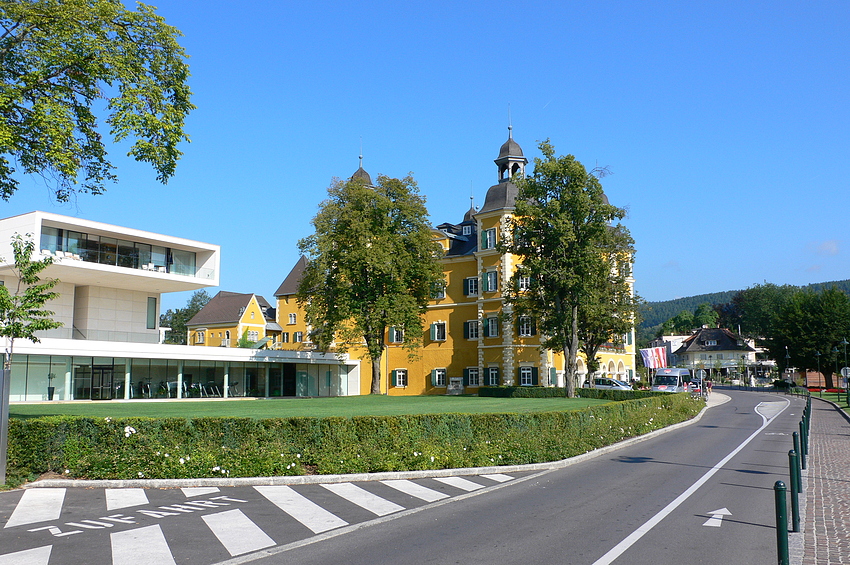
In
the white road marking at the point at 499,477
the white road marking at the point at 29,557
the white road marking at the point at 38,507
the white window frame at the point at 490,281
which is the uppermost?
Answer: the white window frame at the point at 490,281

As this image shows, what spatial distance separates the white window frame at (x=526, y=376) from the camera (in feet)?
181

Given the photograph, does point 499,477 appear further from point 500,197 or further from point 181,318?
point 181,318

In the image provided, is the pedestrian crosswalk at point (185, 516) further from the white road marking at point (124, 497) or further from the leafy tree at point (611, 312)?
the leafy tree at point (611, 312)

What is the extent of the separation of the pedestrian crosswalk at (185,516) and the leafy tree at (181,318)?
372ft

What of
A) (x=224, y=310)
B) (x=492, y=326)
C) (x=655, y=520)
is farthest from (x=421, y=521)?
(x=224, y=310)

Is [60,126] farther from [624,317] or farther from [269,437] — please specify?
[624,317]

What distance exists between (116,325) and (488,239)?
2888 centimetres

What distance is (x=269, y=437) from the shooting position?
49.2 feet

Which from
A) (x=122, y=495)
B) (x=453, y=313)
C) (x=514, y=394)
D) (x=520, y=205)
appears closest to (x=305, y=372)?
(x=453, y=313)

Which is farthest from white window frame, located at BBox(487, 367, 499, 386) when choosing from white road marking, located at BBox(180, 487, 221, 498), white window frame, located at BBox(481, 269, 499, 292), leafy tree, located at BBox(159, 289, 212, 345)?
leafy tree, located at BBox(159, 289, 212, 345)

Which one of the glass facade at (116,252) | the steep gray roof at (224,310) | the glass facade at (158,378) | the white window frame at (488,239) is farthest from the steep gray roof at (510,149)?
the steep gray roof at (224,310)

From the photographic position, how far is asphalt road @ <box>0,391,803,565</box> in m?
8.54

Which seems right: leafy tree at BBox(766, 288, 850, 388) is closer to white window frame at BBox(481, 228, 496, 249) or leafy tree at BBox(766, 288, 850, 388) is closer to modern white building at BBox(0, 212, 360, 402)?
white window frame at BBox(481, 228, 496, 249)

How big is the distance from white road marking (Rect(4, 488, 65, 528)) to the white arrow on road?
32.0 feet
